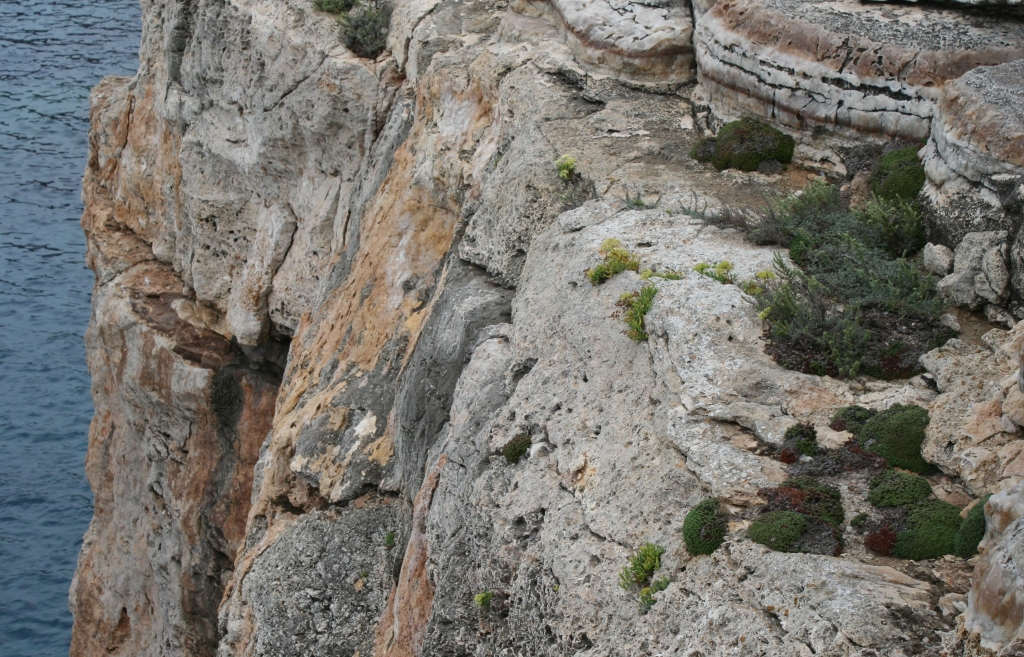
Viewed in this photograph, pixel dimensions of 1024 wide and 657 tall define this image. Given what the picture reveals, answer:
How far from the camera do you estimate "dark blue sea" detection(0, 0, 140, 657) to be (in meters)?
28.3

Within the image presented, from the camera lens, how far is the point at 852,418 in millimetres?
8945

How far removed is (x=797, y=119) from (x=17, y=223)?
3397 cm

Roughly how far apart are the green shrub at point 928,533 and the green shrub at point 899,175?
186 inches

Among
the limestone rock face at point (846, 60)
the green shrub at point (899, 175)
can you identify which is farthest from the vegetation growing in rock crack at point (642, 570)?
the limestone rock face at point (846, 60)

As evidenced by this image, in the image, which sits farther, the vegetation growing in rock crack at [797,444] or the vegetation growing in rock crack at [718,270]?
the vegetation growing in rock crack at [718,270]

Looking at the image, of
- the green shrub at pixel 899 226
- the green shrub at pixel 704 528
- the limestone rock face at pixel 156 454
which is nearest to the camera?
the green shrub at pixel 704 528

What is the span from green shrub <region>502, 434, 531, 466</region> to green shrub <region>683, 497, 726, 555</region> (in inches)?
104

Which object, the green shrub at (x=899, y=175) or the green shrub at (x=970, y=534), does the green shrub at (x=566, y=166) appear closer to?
the green shrub at (x=899, y=175)

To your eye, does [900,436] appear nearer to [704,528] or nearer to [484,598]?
[704,528]

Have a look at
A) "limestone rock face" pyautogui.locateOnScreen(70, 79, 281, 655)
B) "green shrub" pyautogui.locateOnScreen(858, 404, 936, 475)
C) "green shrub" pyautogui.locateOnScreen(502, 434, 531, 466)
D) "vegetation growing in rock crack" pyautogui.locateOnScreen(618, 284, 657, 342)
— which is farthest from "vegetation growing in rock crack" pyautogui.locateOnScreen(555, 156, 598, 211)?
"limestone rock face" pyautogui.locateOnScreen(70, 79, 281, 655)

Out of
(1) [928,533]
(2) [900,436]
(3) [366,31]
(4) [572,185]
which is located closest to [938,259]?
(2) [900,436]

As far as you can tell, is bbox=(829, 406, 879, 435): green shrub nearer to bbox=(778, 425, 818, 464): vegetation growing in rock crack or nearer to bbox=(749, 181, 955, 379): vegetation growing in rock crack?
bbox=(778, 425, 818, 464): vegetation growing in rock crack

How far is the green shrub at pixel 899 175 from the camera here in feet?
38.5

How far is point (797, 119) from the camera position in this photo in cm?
1359
